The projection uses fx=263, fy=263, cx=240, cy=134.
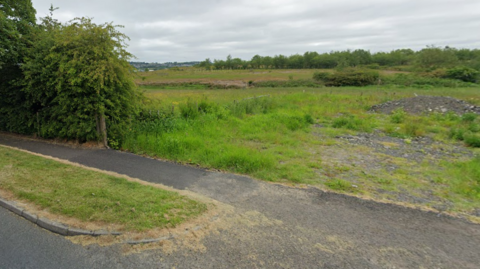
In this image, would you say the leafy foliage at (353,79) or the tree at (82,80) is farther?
the leafy foliage at (353,79)

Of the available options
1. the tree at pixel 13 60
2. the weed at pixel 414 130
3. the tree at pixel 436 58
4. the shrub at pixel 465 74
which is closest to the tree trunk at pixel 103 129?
the tree at pixel 13 60

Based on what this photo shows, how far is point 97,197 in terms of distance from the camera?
4590mm

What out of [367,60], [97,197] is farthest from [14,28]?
[367,60]

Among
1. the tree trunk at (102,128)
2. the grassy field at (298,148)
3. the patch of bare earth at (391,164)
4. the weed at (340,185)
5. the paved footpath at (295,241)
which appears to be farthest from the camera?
the tree trunk at (102,128)

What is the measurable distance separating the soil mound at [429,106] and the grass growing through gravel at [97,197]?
16460mm

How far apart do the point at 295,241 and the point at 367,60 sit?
91.5m

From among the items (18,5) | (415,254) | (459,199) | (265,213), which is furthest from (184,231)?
(18,5)

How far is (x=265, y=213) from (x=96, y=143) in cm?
668

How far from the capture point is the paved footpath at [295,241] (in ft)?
10.5

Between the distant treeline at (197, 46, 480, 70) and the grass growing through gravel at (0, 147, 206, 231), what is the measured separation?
65144mm

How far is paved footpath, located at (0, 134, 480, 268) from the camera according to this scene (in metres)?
3.20

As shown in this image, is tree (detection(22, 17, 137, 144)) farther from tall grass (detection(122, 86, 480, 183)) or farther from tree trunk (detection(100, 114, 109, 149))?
tall grass (detection(122, 86, 480, 183))

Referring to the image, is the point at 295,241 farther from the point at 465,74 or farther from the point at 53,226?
the point at 465,74

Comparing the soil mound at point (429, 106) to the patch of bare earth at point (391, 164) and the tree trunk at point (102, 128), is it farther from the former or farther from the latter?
the tree trunk at point (102, 128)
